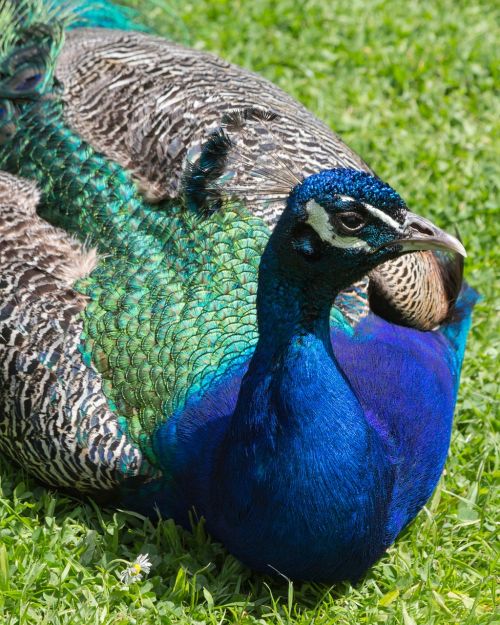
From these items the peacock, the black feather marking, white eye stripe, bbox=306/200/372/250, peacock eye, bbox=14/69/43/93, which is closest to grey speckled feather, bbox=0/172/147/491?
the peacock

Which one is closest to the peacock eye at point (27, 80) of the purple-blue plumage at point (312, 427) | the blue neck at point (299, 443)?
the purple-blue plumage at point (312, 427)

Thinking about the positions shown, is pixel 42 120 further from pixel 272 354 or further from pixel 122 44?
pixel 272 354

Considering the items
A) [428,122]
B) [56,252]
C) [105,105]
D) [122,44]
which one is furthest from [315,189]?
[428,122]

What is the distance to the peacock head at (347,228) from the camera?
6.98 feet

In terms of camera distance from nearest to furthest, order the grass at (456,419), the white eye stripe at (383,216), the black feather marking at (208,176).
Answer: the white eye stripe at (383,216) < the grass at (456,419) < the black feather marking at (208,176)

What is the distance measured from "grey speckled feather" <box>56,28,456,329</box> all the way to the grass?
0.56 m

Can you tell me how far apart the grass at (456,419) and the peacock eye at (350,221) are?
89cm

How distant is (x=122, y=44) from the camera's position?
3.60 metres

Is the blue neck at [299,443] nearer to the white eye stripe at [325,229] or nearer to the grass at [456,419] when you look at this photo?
the white eye stripe at [325,229]

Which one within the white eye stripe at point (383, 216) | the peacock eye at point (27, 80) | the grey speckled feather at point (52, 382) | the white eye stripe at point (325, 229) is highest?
the white eye stripe at point (383, 216)

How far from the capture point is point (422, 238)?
2.14 m

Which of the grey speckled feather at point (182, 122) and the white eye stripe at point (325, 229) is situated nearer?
the white eye stripe at point (325, 229)

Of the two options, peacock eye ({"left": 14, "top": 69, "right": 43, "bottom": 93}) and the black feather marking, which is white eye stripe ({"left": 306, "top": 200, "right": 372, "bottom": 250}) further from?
peacock eye ({"left": 14, "top": 69, "right": 43, "bottom": 93})

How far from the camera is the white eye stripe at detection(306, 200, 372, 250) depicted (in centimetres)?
215
